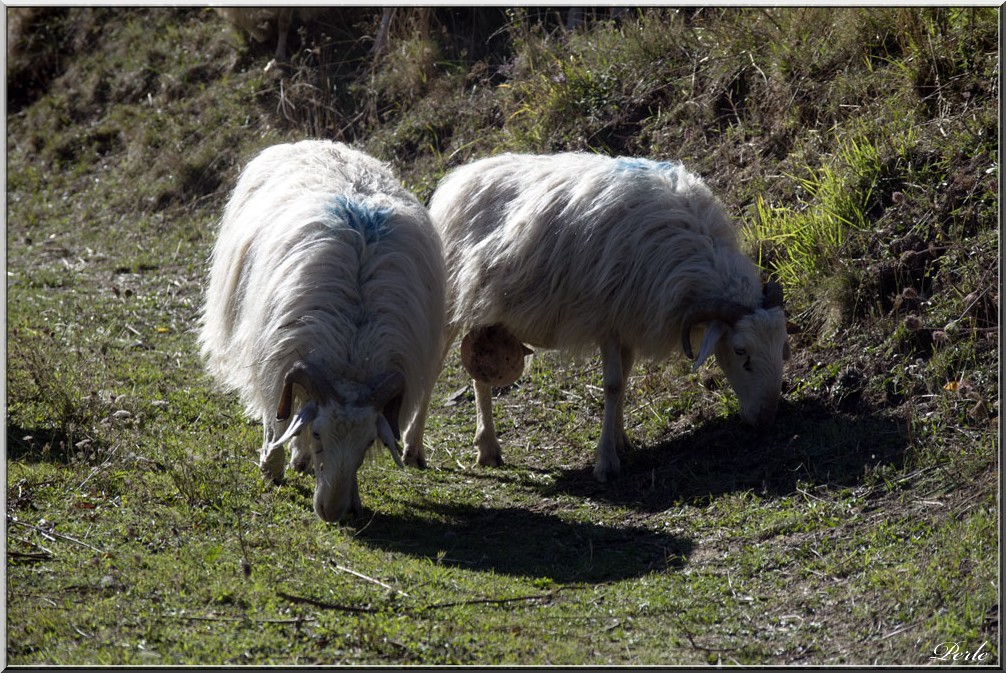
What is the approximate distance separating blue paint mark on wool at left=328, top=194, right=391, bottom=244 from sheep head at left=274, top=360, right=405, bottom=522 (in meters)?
0.94

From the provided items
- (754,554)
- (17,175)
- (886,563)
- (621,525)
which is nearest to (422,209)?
(621,525)

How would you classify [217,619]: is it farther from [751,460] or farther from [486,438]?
[751,460]

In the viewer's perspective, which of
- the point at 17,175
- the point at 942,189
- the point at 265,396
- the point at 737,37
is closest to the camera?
the point at 265,396

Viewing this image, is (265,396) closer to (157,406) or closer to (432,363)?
(432,363)

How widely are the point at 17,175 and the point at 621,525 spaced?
11964 mm

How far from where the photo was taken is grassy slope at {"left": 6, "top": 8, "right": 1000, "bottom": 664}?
463 cm

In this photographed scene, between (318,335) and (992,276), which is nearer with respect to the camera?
(318,335)

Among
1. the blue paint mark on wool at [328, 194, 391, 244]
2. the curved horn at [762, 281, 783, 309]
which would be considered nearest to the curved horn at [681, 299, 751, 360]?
the curved horn at [762, 281, 783, 309]

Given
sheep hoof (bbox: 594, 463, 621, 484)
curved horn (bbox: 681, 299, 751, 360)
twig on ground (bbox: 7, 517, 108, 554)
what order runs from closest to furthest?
1. twig on ground (bbox: 7, 517, 108, 554)
2. curved horn (bbox: 681, 299, 751, 360)
3. sheep hoof (bbox: 594, 463, 621, 484)

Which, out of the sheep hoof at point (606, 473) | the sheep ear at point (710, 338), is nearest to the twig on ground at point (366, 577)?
the sheep hoof at point (606, 473)

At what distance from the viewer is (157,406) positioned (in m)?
7.63

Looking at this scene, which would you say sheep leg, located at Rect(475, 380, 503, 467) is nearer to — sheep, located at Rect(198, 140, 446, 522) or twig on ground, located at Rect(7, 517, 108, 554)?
sheep, located at Rect(198, 140, 446, 522)

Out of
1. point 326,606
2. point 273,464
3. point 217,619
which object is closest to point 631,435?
point 273,464

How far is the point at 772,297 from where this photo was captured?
6586 millimetres
